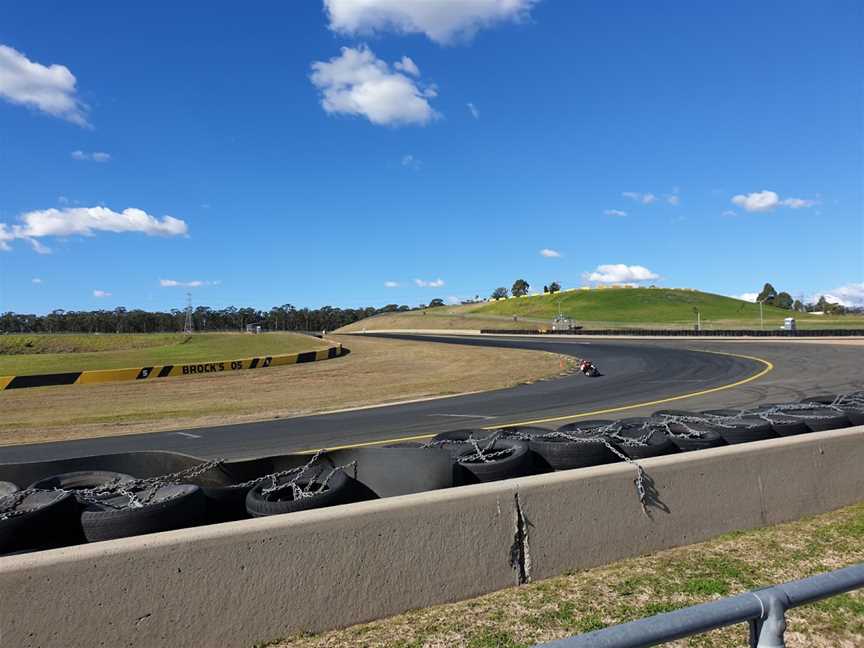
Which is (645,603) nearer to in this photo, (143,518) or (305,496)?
(305,496)

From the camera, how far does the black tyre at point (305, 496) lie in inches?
169

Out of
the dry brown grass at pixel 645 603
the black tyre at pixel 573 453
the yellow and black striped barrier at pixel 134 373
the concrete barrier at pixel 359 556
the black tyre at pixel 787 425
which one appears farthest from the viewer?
the yellow and black striped barrier at pixel 134 373

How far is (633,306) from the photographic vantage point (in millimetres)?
158250

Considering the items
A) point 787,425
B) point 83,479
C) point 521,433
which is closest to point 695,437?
point 787,425

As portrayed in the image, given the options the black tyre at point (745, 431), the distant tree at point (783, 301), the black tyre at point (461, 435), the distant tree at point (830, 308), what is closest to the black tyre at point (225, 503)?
the black tyre at point (461, 435)

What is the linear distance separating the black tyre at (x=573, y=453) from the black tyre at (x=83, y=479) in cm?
363

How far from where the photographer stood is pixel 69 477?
5.52m

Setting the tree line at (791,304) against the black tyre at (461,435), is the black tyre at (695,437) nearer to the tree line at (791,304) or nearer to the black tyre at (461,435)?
the black tyre at (461,435)

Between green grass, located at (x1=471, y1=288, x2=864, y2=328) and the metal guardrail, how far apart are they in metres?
132

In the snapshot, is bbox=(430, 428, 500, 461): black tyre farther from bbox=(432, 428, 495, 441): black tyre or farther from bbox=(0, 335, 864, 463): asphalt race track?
bbox=(0, 335, 864, 463): asphalt race track

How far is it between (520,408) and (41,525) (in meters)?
13.3

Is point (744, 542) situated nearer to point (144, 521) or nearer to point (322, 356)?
point (144, 521)

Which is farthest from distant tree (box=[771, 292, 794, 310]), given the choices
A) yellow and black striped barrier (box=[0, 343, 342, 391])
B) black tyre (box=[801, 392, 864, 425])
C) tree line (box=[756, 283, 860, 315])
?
black tyre (box=[801, 392, 864, 425])

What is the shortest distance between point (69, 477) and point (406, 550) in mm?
3419
